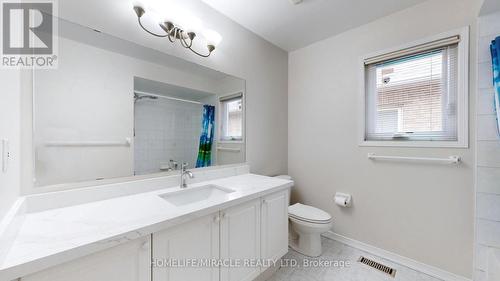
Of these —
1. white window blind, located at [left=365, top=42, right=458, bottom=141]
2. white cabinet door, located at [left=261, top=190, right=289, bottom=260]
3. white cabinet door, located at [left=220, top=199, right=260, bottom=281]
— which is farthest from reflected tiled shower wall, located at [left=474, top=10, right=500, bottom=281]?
white cabinet door, located at [left=220, top=199, right=260, bottom=281]

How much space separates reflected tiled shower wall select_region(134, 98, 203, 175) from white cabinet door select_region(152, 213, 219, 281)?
615 millimetres

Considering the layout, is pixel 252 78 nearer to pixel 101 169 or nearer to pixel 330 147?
pixel 330 147

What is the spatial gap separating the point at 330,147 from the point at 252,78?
1213 mm

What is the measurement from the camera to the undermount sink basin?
1351 millimetres

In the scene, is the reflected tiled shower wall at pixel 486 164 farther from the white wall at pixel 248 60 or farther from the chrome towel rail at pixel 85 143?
the chrome towel rail at pixel 85 143

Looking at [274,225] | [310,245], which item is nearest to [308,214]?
[310,245]

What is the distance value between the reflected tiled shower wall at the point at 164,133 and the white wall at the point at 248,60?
1.45 feet

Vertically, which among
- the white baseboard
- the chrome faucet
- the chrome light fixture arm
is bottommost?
the white baseboard

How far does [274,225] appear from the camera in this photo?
1571 millimetres

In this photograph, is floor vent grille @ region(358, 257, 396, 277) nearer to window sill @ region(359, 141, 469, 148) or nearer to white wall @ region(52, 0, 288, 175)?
window sill @ region(359, 141, 469, 148)

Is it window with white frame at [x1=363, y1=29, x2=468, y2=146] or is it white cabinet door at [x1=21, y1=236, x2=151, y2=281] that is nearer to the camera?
white cabinet door at [x1=21, y1=236, x2=151, y2=281]

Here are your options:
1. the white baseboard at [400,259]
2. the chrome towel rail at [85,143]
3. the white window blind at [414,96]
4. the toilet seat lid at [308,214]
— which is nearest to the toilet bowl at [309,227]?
the toilet seat lid at [308,214]

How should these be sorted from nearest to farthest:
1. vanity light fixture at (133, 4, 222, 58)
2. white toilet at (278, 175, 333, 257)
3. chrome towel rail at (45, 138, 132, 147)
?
chrome towel rail at (45, 138, 132, 147), vanity light fixture at (133, 4, 222, 58), white toilet at (278, 175, 333, 257)

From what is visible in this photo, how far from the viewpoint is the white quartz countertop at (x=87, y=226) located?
61 cm
